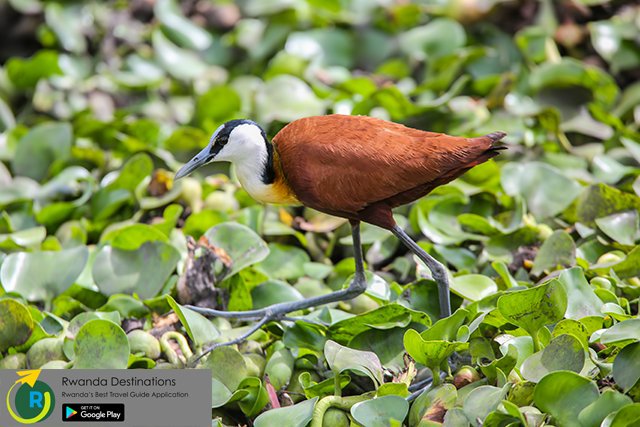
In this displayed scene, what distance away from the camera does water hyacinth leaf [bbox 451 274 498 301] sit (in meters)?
3.14

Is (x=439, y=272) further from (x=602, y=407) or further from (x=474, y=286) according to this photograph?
(x=602, y=407)

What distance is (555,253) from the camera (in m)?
3.34

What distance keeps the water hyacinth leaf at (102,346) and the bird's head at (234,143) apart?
526mm

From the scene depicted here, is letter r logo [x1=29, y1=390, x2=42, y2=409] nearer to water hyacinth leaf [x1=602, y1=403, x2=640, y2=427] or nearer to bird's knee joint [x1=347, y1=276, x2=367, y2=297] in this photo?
bird's knee joint [x1=347, y1=276, x2=367, y2=297]

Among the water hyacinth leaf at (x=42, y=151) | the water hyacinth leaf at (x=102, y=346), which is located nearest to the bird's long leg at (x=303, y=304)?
the water hyacinth leaf at (x=102, y=346)

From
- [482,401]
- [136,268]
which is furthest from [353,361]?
[136,268]

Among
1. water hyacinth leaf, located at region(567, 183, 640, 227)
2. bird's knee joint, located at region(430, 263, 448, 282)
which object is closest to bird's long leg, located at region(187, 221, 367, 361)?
bird's knee joint, located at region(430, 263, 448, 282)

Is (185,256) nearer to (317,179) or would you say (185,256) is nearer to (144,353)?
(144,353)

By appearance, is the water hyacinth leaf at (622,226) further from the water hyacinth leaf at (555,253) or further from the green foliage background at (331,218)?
the water hyacinth leaf at (555,253)

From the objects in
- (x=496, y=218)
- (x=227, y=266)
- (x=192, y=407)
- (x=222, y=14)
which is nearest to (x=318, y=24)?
(x=222, y=14)

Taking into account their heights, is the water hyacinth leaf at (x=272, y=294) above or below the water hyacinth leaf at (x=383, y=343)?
below

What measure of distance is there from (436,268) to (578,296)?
0.45 m

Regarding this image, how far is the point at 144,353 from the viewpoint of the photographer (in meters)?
2.99
